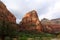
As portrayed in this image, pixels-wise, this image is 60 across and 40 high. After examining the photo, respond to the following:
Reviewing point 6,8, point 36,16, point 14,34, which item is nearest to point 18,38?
point 14,34

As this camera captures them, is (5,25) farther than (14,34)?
No

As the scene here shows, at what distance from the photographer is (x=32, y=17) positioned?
6956 centimetres

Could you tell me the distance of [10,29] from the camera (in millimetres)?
41625

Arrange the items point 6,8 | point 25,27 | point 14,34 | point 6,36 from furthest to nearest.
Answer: point 25,27 < point 6,8 < point 14,34 < point 6,36

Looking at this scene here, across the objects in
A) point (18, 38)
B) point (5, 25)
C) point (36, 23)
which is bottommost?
point (18, 38)

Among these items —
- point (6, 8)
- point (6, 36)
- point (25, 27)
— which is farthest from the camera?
point (25, 27)

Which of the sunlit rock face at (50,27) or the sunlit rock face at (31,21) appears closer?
the sunlit rock face at (31,21)

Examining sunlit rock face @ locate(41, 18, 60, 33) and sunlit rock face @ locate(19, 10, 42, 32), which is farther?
sunlit rock face @ locate(41, 18, 60, 33)

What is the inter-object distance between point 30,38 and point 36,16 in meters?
25.4

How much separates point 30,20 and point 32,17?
1378 millimetres

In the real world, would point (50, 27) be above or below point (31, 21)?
above

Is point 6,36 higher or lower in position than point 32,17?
lower

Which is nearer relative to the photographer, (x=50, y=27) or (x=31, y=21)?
(x=31, y=21)

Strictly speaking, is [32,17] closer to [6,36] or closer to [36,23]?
[36,23]
